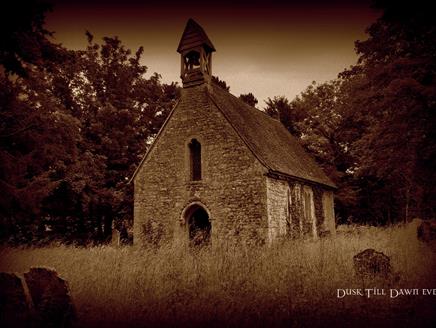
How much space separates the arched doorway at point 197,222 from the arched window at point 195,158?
168 centimetres

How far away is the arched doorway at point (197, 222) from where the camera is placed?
1863cm

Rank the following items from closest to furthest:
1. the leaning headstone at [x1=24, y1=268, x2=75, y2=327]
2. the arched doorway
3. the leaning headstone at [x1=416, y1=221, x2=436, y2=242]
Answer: the leaning headstone at [x1=24, y1=268, x2=75, y2=327] → the leaning headstone at [x1=416, y1=221, x2=436, y2=242] → the arched doorway

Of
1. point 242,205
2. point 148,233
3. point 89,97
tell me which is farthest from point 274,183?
point 89,97

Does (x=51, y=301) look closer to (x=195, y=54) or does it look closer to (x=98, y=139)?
(x=195, y=54)

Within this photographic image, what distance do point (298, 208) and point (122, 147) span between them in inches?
492

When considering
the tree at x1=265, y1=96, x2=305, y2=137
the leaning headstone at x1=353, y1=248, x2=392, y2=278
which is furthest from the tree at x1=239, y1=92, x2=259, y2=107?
the leaning headstone at x1=353, y1=248, x2=392, y2=278

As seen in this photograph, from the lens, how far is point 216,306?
7.15 metres

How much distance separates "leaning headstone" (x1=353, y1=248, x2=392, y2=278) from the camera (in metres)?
8.66

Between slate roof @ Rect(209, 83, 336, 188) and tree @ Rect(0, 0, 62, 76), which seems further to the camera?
slate roof @ Rect(209, 83, 336, 188)

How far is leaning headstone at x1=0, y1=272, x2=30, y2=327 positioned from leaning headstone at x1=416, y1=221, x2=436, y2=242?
40.8 ft

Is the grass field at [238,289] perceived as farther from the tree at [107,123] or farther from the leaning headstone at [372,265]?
the tree at [107,123]

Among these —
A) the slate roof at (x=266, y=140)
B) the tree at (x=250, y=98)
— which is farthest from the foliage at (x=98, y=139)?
the tree at (x=250, y=98)

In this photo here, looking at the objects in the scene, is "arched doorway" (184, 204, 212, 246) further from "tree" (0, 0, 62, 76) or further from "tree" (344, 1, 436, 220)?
"tree" (0, 0, 62, 76)

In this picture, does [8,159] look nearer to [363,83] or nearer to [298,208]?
[363,83]
